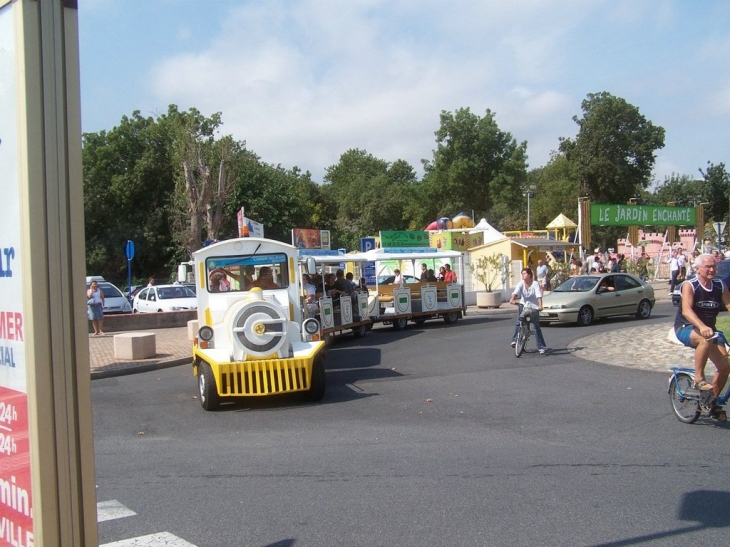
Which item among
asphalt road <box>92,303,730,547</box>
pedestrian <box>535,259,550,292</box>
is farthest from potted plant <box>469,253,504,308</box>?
asphalt road <box>92,303,730,547</box>

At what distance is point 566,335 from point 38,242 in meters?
16.1

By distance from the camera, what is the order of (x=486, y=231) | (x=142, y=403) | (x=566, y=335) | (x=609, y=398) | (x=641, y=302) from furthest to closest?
(x=486, y=231) < (x=641, y=302) < (x=566, y=335) < (x=142, y=403) < (x=609, y=398)

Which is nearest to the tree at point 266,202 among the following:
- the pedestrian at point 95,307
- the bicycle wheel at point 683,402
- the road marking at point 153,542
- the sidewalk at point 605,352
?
the pedestrian at point 95,307

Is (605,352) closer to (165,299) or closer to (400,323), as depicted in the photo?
(400,323)

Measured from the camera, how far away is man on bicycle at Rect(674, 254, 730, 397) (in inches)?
289

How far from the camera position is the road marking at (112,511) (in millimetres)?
5418

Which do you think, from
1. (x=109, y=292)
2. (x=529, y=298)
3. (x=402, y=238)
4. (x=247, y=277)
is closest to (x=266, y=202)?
(x=402, y=238)

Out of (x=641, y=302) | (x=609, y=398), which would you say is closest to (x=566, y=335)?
(x=641, y=302)

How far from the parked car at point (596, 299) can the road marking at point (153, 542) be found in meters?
15.7

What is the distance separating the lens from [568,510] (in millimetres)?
5234

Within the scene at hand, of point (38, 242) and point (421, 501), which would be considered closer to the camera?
point (38, 242)

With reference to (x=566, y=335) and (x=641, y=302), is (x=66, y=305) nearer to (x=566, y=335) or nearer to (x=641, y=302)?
(x=566, y=335)

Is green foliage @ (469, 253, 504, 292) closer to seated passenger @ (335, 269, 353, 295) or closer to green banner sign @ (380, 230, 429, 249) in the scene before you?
green banner sign @ (380, 230, 429, 249)

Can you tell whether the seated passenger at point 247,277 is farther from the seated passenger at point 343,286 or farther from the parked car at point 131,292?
the parked car at point 131,292
